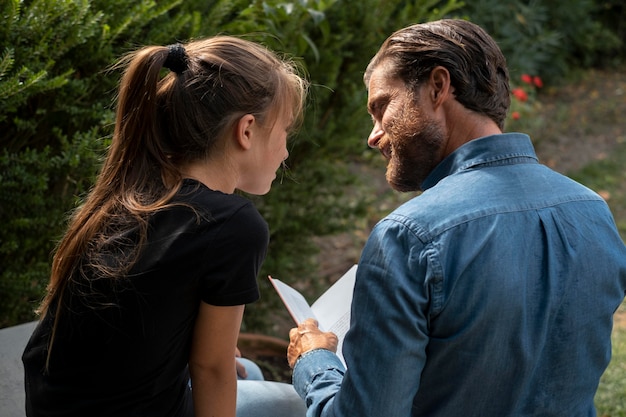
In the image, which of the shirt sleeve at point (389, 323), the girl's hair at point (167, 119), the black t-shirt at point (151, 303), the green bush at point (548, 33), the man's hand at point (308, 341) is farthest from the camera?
the green bush at point (548, 33)

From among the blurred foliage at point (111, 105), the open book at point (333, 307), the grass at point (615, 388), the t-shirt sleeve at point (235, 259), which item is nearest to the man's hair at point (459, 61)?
the t-shirt sleeve at point (235, 259)

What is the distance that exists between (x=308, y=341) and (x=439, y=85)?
28.2 inches

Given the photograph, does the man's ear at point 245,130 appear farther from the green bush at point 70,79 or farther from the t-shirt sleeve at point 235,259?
the green bush at point 70,79

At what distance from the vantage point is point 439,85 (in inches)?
65.2

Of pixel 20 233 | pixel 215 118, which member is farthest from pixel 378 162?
pixel 215 118

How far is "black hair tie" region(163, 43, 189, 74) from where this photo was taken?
1792 mm

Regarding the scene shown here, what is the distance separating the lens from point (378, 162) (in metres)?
6.39

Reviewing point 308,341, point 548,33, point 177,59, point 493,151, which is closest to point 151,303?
point 308,341

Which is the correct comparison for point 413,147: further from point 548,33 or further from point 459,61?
point 548,33

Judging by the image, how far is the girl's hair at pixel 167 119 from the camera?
1722 millimetres

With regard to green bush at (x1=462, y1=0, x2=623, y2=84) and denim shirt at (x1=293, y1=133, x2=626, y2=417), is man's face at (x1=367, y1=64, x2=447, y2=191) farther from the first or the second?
green bush at (x1=462, y1=0, x2=623, y2=84)

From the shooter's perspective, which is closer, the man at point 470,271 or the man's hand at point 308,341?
the man at point 470,271

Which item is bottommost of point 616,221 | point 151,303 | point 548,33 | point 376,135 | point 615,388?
point 616,221

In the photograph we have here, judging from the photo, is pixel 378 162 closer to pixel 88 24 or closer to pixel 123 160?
pixel 88 24
